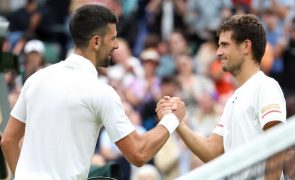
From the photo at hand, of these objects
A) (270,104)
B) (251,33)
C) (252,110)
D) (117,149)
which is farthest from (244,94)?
(117,149)

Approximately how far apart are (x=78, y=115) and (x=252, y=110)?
1242 mm

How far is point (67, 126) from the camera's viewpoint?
22.6 ft

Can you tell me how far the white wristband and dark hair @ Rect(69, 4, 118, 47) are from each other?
2.30 feet

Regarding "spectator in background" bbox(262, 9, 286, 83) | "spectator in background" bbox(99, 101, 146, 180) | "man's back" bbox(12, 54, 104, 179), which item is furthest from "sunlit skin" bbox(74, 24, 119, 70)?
"spectator in background" bbox(262, 9, 286, 83)

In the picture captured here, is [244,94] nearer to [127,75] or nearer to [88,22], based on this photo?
[88,22]

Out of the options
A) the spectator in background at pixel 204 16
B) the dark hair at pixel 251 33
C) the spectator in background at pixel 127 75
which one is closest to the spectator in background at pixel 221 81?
the spectator in background at pixel 127 75

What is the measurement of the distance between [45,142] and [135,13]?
10.3 metres

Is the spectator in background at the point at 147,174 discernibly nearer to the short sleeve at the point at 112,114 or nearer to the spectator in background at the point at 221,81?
the spectator in background at the point at 221,81

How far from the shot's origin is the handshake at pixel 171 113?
7191mm

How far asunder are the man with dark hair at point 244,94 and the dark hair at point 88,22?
752mm

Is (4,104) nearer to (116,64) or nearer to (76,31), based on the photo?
(76,31)

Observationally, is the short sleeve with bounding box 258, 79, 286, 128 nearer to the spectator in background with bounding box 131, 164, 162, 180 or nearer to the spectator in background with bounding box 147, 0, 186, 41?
the spectator in background with bounding box 131, 164, 162, 180

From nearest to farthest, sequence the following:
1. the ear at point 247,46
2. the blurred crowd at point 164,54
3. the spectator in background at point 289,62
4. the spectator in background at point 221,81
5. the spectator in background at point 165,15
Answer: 1. the ear at point 247,46
2. the blurred crowd at point 164,54
3. the spectator in background at point 221,81
4. the spectator in background at point 289,62
5. the spectator in background at point 165,15

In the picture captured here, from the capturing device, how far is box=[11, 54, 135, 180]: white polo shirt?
6879mm
